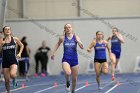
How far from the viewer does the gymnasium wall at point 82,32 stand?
25.8 m

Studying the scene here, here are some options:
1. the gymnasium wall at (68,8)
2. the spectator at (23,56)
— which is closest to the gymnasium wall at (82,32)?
the gymnasium wall at (68,8)

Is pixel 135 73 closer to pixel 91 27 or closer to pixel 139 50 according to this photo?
pixel 139 50

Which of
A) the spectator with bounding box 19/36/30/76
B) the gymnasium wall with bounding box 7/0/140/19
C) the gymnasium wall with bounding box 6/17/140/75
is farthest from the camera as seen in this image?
the gymnasium wall with bounding box 7/0/140/19

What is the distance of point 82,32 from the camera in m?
26.1

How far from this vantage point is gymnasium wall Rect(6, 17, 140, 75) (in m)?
25.8

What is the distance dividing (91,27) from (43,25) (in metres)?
2.94

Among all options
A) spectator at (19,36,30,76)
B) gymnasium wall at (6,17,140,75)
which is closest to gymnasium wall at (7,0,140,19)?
gymnasium wall at (6,17,140,75)

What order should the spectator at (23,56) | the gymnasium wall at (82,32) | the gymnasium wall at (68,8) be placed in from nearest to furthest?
the spectator at (23,56) < the gymnasium wall at (82,32) < the gymnasium wall at (68,8)

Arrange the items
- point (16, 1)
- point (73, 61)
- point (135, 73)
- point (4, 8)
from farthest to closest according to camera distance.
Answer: point (16, 1)
point (135, 73)
point (4, 8)
point (73, 61)

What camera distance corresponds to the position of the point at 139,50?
25.8 m

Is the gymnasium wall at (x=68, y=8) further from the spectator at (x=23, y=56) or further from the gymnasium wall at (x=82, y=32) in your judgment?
the spectator at (x=23, y=56)

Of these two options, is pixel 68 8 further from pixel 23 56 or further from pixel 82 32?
pixel 23 56

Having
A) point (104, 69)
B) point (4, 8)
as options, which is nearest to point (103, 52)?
point (104, 69)

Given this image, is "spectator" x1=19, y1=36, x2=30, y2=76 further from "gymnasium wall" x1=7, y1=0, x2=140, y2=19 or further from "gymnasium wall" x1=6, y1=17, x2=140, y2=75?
"gymnasium wall" x1=7, y1=0, x2=140, y2=19
